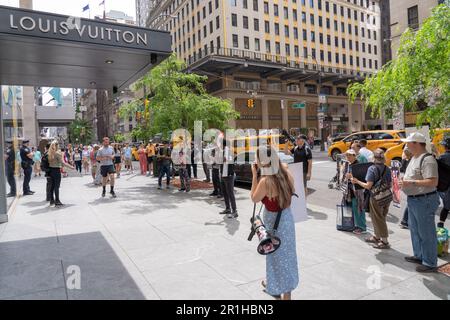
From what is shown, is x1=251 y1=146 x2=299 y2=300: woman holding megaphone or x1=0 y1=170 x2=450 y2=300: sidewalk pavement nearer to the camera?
x1=251 y1=146 x2=299 y2=300: woman holding megaphone

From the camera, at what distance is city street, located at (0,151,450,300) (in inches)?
156

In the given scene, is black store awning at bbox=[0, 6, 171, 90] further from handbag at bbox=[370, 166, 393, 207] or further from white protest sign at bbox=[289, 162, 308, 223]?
handbag at bbox=[370, 166, 393, 207]

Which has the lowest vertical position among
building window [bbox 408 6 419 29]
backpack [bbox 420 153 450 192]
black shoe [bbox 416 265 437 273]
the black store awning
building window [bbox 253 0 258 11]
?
black shoe [bbox 416 265 437 273]

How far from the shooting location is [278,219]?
138 inches

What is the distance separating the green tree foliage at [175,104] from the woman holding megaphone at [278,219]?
31.7ft

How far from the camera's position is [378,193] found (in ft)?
17.8

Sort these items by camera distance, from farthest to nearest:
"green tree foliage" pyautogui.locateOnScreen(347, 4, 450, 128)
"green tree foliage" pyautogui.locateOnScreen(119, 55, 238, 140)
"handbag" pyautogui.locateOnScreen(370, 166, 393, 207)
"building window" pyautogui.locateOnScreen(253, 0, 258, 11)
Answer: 1. "building window" pyautogui.locateOnScreen(253, 0, 258, 11)
2. "green tree foliage" pyautogui.locateOnScreen(119, 55, 238, 140)
3. "handbag" pyautogui.locateOnScreen(370, 166, 393, 207)
4. "green tree foliage" pyautogui.locateOnScreen(347, 4, 450, 128)

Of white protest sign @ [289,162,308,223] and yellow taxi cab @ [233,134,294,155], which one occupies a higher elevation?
yellow taxi cab @ [233,134,294,155]

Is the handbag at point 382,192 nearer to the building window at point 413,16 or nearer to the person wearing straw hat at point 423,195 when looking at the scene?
the person wearing straw hat at point 423,195

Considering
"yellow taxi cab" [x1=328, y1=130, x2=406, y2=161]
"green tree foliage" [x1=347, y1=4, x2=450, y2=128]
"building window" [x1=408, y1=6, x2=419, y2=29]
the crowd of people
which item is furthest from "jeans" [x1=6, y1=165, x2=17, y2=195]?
"building window" [x1=408, y1=6, x2=419, y2=29]

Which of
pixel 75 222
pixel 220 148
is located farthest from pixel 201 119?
pixel 75 222

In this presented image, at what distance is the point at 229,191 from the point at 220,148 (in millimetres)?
1197

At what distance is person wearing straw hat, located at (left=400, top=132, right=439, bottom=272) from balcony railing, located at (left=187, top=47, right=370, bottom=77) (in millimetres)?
Result: 38896

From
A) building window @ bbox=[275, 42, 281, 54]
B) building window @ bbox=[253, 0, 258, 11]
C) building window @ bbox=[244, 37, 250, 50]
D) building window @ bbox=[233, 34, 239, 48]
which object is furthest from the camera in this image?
building window @ bbox=[275, 42, 281, 54]
